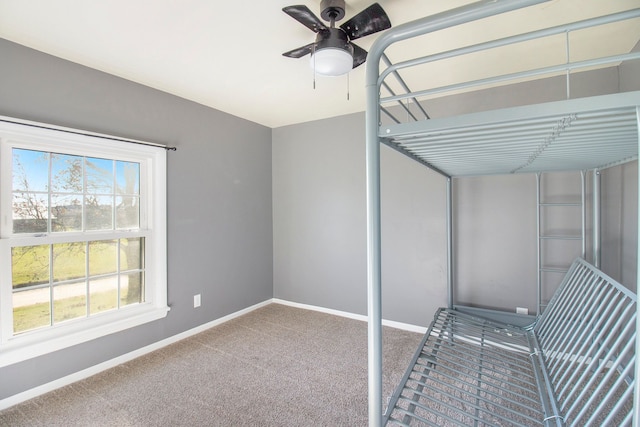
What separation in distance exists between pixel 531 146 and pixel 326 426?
1880mm

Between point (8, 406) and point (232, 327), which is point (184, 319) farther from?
point (8, 406)

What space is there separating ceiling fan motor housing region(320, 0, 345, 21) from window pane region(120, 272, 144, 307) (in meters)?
2.56

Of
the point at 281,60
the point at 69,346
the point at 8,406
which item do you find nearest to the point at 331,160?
the point at 281,60

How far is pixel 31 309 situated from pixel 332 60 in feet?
8.57

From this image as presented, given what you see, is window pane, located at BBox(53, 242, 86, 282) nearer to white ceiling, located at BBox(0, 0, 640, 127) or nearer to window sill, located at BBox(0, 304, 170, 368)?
window sill, located at BBox(0, 304, 170, 368)

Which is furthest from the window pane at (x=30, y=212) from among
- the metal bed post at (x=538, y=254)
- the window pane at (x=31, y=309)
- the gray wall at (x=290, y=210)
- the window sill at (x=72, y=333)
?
the metal bed post at (x=538, y=254)

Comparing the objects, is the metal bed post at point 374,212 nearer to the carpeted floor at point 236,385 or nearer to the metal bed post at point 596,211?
the carpeted floor at point 236,385

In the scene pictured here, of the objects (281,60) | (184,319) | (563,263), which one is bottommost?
(184,319)

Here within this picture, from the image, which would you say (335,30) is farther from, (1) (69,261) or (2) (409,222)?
(1) (69,261)

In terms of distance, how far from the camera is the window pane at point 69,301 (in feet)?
7.39

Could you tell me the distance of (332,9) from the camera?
160cm

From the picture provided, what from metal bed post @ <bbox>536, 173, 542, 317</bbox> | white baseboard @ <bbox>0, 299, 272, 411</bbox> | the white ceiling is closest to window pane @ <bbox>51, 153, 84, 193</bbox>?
the white ceiling

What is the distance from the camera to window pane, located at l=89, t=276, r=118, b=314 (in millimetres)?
2445

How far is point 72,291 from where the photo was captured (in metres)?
2.33
